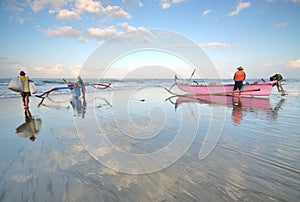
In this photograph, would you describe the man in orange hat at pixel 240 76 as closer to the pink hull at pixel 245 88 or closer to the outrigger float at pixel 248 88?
the outrigger float at pixel 248 88

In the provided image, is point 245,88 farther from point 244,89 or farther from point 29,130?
point 29,130

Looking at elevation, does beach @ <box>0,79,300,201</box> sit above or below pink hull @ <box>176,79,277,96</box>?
below

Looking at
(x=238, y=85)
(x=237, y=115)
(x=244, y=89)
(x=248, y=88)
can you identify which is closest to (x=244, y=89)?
(x=244, y=89)

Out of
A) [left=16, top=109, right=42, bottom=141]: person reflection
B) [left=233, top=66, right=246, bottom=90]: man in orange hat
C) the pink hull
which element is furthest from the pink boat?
[left=16, top=109, right=42, bottom=141]: person reflection

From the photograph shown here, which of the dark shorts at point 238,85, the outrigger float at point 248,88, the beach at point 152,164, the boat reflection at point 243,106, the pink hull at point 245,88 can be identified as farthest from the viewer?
the pink hull at point 245,88

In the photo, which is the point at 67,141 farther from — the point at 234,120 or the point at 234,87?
the point at 234,87

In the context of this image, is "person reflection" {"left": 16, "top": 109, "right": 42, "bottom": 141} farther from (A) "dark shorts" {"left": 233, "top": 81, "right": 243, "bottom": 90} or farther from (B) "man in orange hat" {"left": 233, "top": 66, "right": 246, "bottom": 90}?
(A) "dark shorts" {"left": 233, "top": 81, "right": 243, "bottom": 90}

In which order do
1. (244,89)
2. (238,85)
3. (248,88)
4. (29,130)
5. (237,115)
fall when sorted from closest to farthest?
1. (29,130)
2. (237,115)
3. (238,85)
4. (248,88)
5. (244,89)

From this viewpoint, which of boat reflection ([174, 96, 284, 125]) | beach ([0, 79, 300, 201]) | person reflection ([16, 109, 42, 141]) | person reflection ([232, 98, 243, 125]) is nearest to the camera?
beach ([0, 79, 300, 201])

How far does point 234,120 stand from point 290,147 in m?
2.64

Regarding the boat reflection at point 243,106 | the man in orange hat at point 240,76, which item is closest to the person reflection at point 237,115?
the boat reflection at point 243,106

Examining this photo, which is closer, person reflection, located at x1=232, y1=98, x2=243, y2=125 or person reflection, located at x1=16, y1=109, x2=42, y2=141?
person reflection, located at x1=16, y1=109, x2=42, y2=141

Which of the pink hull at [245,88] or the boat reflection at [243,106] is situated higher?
the pink hull at [245,88]

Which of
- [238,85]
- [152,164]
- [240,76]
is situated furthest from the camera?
[238,85]
